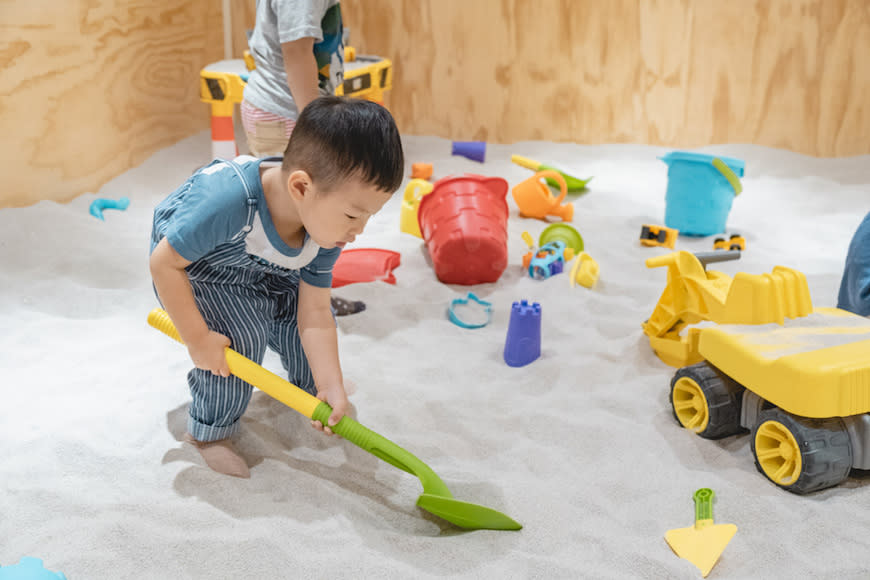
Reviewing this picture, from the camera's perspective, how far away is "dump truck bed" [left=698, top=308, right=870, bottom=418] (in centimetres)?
127

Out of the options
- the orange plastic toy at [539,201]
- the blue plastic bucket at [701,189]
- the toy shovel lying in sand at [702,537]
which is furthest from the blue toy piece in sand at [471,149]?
the toy shovel lying in sand at [702,537]

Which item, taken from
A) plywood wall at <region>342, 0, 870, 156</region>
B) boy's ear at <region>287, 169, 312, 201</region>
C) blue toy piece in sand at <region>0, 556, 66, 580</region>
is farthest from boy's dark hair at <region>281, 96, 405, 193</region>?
plywood wall at <region>342, 0, 870, 156</region>

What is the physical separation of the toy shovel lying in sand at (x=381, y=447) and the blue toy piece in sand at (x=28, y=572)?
41cm

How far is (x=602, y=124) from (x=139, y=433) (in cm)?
274

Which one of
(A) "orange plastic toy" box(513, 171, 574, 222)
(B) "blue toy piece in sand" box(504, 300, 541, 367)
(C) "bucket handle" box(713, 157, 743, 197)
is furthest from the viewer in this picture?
(A) "orange plastic toy" box(513, 171, 574, 222)

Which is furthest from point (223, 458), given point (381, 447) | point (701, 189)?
point (701, 189)

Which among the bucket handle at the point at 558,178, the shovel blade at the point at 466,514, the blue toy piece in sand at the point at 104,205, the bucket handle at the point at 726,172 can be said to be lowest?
the shovel blade at the point at 466,514

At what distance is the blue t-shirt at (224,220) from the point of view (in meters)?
1.25

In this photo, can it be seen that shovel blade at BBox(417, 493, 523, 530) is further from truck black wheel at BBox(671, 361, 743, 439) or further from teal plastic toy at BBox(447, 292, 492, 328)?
teal plastic toy at BBox(447, 292, 492, 328)

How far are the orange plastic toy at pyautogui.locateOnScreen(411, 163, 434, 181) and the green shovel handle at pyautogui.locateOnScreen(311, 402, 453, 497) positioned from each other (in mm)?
2014

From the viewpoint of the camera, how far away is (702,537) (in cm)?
123

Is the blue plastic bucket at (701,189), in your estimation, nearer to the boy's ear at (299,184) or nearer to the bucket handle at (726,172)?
the bucket handle at (726,172)

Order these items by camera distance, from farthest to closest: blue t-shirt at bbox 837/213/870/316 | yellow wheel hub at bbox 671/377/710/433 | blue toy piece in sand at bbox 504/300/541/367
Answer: blue toy piece in sand at bbox 504/300/541/367 < blue t-shirt at bbox 837/213/870/316 < yellow wheel hub at bbox 671/377/710/433

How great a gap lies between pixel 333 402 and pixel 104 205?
1.77 metres
